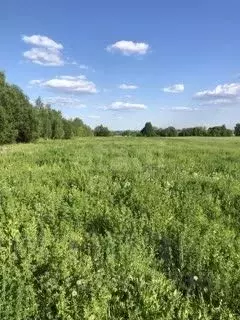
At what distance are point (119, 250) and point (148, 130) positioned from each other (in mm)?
123437

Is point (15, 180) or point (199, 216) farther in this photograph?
point (15, 180)

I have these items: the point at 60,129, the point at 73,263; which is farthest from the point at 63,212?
the point at 60,129

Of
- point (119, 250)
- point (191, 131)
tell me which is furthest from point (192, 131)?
point (119, 250)

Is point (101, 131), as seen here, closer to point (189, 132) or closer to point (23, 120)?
point (189, 132)

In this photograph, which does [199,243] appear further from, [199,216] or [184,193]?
[184,193]

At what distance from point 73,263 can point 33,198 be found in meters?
3.77

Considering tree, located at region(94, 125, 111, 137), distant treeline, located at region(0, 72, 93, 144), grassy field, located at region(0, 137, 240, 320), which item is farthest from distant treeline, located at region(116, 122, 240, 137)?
grassy field, located at region(0, 137, 240, 320)

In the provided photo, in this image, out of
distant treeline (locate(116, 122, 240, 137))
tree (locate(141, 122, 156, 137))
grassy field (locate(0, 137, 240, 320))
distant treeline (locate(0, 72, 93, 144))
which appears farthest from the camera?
tree (locate(141, 122, 156, 137))

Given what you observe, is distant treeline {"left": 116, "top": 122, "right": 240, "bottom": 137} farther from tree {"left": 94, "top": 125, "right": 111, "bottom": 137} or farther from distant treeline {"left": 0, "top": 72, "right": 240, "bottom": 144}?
tree {"left": 94, "top": 125, "right": 111, "bottom": 137}

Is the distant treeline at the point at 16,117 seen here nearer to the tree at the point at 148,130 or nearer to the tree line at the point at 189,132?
the tree line at the point at 189,132

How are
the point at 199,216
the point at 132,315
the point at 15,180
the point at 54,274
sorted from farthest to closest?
1. the point at 15,180
2. the point at 199,216
3. the point at 54,274
4. the point at 132,315

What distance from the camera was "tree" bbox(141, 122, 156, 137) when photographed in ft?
422

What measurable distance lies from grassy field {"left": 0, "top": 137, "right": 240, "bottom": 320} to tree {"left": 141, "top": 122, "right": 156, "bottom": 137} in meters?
117

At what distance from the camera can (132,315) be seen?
540 cm
